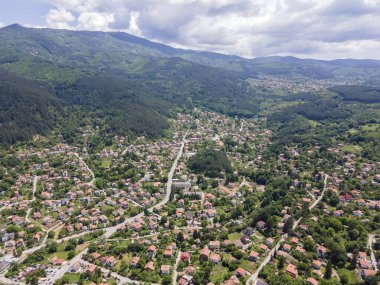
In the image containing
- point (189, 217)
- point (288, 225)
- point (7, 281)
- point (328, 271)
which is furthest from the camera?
point (189, 217)

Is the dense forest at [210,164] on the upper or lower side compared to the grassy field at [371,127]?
lower

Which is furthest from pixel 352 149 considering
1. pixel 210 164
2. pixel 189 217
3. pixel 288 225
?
pixel 189 217

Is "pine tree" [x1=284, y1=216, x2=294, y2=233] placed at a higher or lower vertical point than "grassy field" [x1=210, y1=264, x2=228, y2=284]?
higher

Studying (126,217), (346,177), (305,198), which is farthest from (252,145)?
(126,217)

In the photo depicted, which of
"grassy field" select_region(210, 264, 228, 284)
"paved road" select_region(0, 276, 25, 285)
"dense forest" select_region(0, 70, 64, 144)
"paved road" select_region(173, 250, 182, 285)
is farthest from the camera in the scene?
"dense forest" select_region(0, 70, 64, 144)

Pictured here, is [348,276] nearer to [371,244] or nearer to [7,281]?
[371,244]

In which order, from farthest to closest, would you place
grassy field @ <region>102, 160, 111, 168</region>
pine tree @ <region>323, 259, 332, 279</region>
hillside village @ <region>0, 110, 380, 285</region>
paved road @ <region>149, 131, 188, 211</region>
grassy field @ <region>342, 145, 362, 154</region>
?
1. grassy field @ <region>342, 145, 362, 154</region>
2. grassy field @ <region>102, 160, 111, 168</region>
3. paved road @ <region>149, 131, 188, 211</region>
4. hillside village @ <region>0, 110, 380, 285</region>
5. pine tree @ <region>323, 259, 332, 279</region>

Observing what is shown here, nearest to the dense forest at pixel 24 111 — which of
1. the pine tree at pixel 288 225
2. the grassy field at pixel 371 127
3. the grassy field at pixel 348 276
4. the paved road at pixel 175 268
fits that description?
the paved road at pixel 175 268

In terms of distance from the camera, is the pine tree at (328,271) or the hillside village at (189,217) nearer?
the pine tree at (328,271)

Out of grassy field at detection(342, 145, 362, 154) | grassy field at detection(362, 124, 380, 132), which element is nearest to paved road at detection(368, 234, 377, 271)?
grassy field at detection(342, 145, 362, 154)

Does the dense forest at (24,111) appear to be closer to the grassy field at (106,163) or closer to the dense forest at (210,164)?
the grassy field at (106,163)

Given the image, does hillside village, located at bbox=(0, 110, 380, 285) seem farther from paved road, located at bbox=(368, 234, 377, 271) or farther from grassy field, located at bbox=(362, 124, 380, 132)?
grassy field, located at bbox=(362, 124, 380, 132)
